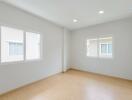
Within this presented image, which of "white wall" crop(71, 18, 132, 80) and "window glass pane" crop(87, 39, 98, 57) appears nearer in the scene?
"white wall" crop(71, 18, 132, 80)

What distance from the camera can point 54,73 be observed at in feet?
14.6

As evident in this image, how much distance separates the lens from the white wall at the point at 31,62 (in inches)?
100

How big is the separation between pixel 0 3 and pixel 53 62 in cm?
306

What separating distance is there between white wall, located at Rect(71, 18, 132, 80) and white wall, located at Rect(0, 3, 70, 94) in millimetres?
1412

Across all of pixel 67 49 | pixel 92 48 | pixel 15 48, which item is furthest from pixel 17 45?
pixel 92 48

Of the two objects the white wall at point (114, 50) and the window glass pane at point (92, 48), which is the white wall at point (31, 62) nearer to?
the white wall at point (114, 50)

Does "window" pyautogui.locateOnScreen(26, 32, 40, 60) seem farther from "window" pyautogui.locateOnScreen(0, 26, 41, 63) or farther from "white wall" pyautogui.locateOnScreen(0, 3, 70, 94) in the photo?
"white wall" pyautogui.locateOnScreen(0, 3, 70, 94)

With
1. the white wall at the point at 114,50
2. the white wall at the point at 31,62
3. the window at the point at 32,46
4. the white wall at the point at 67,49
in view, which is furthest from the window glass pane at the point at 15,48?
the white wall at the point at 114,50

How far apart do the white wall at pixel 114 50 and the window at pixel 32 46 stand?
2.69 meters

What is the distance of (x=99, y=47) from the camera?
4.52m

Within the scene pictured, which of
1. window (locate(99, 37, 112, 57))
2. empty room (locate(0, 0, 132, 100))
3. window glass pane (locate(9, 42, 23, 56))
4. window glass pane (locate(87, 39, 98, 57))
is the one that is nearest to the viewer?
empty room (locate(0, 0, 132, 100))

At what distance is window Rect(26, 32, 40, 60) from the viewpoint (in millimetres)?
3276

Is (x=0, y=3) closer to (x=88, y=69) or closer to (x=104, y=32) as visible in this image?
(x=104, y=32)

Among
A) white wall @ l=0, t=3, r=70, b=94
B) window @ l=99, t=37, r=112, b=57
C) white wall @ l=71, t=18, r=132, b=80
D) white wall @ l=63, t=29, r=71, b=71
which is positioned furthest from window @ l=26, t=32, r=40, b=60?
window @ l=99, t=37, r=112, b=57
